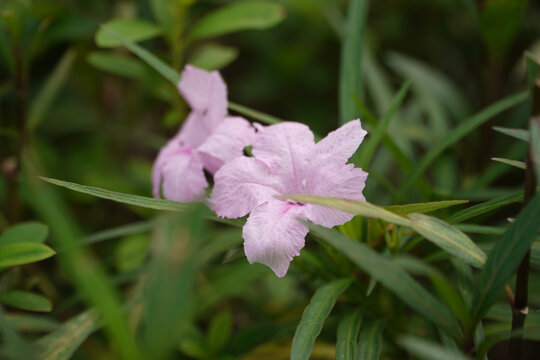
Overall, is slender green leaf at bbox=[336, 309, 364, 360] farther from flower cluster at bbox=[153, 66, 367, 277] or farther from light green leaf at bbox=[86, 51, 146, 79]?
light green leaf at bbox=[86, 51, 146, 79]

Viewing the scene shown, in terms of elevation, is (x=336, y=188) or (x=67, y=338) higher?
(x=336, y=188)

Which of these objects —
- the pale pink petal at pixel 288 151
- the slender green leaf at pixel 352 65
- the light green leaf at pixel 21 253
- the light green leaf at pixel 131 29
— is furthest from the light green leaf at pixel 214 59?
the light green leaf at pixel 21 253

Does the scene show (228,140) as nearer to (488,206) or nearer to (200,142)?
(200,142)

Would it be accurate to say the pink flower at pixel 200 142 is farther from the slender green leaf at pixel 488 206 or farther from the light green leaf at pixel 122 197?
the slender green leaf at pixel 488 206

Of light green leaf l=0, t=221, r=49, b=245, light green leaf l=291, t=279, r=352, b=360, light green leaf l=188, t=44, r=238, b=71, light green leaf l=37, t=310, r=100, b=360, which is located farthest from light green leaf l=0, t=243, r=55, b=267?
light green leaf l=188, t=44, r=238, b=71

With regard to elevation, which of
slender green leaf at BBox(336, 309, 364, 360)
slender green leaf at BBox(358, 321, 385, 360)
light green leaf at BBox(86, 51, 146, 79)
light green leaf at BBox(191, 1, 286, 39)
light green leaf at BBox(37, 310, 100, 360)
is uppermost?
light green leaf at BBox(191, 1, 286, 39)

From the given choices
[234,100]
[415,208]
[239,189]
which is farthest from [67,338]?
[234,100]

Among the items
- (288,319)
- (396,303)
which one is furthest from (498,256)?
(288,319)
